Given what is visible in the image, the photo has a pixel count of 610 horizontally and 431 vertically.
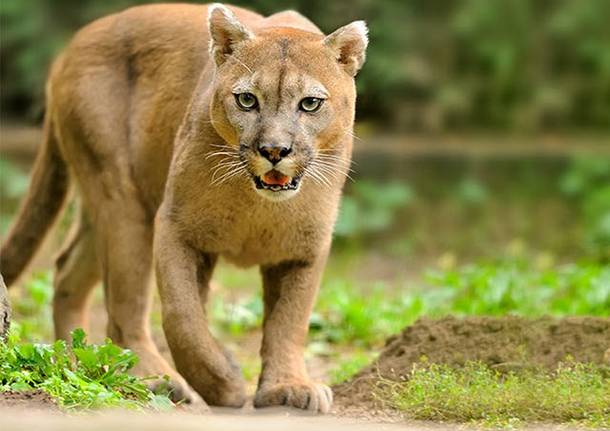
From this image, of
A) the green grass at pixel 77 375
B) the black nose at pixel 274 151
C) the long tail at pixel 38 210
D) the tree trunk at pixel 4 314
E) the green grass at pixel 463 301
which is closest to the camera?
the green grass at pixel 77 375

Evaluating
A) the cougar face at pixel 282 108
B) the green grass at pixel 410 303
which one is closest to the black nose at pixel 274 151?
the cougar face at pixel 282 108

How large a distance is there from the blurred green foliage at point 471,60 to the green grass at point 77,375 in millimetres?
9970

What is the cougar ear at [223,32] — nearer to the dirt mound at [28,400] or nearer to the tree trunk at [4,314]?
the tree trunk at [4,314]

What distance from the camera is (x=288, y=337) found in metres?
6.98

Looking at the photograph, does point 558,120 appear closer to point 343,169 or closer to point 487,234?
point 487,234

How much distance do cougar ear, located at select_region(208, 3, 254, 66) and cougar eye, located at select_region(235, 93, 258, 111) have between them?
37cm

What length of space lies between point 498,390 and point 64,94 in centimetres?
323

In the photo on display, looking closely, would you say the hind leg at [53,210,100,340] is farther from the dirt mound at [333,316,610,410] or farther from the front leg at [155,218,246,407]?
the dirt mound at [333,316,610,410]

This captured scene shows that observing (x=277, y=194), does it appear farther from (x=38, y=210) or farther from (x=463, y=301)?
(x=463, y=301)

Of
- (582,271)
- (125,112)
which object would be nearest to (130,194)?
(125,112)

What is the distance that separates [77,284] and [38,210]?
513 millimetres

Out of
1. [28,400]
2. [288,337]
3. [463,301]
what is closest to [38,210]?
[288,337]

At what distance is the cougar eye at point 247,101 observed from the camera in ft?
21.4

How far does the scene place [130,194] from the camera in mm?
7656
